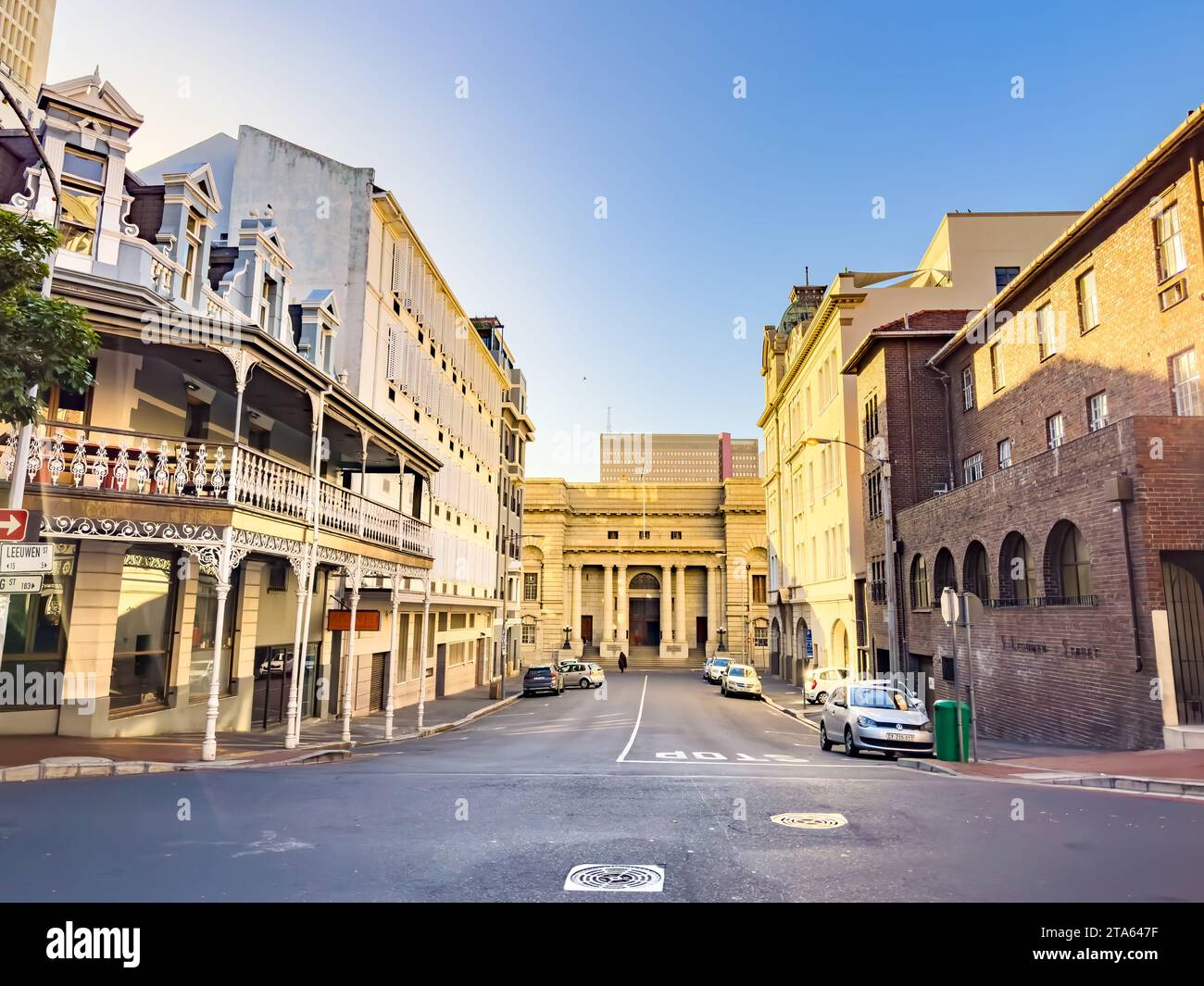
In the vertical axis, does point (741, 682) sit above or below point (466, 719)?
above

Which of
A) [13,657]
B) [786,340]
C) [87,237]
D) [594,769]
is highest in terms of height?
[786,340]

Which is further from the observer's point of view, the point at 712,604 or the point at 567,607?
the point at 712,604

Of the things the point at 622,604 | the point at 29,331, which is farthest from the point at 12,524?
the point at 622,604

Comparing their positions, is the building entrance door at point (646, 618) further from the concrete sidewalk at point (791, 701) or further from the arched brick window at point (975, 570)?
the arched brick window at point (975, 570)

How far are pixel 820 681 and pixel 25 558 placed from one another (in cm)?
2900

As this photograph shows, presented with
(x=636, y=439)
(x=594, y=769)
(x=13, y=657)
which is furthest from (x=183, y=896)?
(x=636, y=439)

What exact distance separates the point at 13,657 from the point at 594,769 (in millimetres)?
9736

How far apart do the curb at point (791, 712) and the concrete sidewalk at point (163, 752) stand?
42.7ft

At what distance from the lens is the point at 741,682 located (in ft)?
124

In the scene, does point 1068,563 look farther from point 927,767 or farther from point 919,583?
point 919,583

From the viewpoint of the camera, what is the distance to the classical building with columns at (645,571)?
70500 millimetres

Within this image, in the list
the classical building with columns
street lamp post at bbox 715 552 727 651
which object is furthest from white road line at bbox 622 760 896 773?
street lamp post at bbox 715 552 727 651
